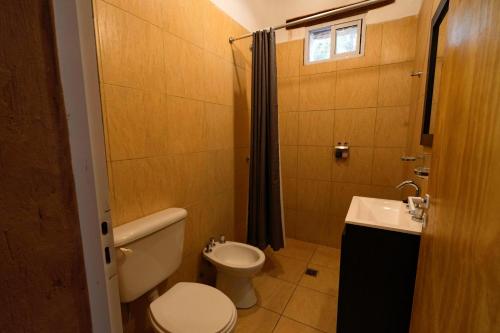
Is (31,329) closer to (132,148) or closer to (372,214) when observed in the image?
(132,148)

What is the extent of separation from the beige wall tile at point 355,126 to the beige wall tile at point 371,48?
1.38 ft

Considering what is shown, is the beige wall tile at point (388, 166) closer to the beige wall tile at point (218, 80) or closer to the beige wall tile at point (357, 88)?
the beige wall tile at point (357, 88)

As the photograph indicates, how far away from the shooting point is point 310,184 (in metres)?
2.51

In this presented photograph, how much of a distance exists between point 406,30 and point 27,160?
8.42 ft

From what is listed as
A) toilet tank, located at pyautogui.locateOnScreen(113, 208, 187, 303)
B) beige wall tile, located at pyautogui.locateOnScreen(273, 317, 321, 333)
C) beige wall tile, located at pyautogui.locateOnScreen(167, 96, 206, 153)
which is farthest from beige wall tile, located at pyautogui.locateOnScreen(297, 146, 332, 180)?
toilet tank, located at pyautogui.locateOnScreen(113, 208, 187, 303)

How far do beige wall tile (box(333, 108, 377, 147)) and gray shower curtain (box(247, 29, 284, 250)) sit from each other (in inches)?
29.2

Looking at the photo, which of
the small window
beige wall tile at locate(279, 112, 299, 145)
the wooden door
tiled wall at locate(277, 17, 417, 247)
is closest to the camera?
the wooden door

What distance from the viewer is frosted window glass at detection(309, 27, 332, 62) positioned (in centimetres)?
227

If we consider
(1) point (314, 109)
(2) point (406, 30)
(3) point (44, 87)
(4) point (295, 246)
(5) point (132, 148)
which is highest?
(2) point (406, 30)

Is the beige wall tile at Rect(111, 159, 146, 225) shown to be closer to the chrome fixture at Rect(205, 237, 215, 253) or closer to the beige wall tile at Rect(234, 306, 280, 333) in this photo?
the chrome fixture at Rect(205, 237, 215, 253)

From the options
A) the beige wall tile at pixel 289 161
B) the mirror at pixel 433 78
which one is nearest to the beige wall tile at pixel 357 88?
the beige wall tile at pixel 289 161

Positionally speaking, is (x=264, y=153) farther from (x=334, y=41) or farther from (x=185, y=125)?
(x=334, y=41)

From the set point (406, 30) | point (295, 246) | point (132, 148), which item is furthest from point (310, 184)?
point (132, 148)

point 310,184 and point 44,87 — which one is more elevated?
point 44,87
